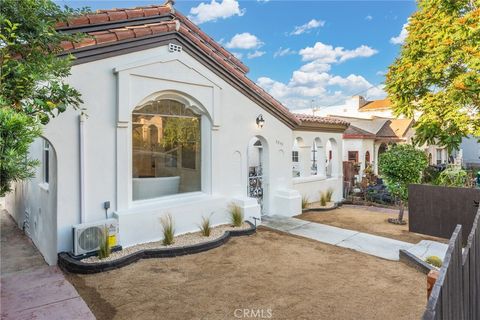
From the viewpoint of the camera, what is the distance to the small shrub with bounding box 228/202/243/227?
9047 mm

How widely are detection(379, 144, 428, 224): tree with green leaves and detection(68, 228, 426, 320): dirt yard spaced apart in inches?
155

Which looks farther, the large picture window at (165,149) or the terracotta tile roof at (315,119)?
the terracotta tile roof at (315,119)

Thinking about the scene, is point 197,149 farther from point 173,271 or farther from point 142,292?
point 142,292

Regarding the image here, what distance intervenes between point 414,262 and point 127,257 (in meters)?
6.24

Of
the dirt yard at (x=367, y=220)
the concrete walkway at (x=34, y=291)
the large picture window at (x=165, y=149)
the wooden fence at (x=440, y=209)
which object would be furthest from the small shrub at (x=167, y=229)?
the wooden fence at (x=440, y=209)

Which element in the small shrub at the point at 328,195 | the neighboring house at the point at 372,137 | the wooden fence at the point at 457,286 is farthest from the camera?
the neighboring house at the point at 372,137

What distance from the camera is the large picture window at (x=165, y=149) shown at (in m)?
7.92

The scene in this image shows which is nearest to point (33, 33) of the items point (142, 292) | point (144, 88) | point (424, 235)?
point (144, 88)

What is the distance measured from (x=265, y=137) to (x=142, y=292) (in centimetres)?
692

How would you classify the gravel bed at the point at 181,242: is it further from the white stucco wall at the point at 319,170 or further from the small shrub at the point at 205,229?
the white stucco wall at the point at 319,170

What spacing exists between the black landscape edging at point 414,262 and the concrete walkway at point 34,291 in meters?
6.24

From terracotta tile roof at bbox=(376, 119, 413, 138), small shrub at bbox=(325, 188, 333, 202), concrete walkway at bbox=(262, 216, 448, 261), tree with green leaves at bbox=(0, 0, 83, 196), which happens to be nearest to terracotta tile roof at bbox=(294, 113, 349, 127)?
small shrub at bbox=(325, 188, 333, 202)

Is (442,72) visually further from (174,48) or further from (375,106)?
(375,106)

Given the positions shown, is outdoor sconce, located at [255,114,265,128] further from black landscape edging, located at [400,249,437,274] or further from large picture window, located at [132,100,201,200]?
black landscape edging, located at [400,249,437,274]
